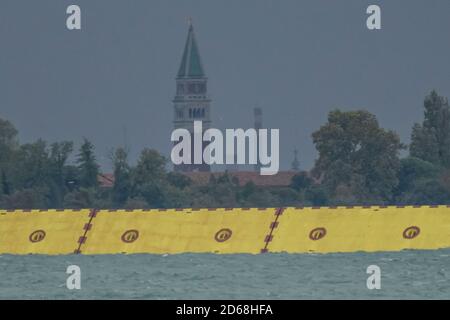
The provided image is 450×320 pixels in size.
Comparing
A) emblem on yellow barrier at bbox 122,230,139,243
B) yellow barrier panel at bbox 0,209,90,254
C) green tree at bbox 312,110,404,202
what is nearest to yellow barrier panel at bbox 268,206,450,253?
emblem on yellow barrier at bbox 122,230,139,243

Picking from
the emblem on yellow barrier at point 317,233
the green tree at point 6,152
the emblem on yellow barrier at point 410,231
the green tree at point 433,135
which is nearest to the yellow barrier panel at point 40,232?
the emblem on yellow barrier at point 317,233

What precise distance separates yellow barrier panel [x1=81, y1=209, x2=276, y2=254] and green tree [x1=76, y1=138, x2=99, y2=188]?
52.7 m

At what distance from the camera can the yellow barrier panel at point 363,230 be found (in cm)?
5697

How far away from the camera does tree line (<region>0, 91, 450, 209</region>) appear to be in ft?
356

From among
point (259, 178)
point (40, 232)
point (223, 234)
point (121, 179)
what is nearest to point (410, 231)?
point (223, 234)

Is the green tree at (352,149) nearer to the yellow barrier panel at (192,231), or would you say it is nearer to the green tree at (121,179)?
the green tree at (121,179)

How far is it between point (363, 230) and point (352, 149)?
64708 mm

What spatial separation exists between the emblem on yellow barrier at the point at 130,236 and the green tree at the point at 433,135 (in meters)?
64.9

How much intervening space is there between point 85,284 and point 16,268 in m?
7.29

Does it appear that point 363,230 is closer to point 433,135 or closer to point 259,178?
point 433,135

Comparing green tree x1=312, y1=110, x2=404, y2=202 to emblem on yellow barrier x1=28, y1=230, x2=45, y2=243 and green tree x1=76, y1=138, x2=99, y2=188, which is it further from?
emblem on yellow barrier x1=28, y1=230, x2=45, y2=243

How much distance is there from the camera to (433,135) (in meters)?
126
